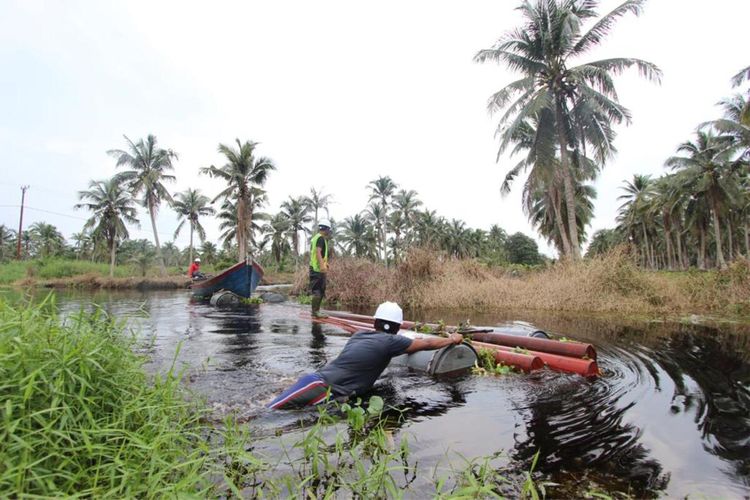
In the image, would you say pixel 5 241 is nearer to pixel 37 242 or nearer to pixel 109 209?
pixel 37 242

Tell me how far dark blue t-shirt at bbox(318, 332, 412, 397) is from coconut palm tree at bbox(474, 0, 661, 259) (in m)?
17.8

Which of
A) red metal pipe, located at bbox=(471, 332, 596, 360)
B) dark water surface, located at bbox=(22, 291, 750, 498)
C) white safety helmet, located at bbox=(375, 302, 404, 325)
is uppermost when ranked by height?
white safety helmet, located at bbox=(375, 302, 404, 325)

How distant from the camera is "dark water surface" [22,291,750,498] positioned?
10.1 ft

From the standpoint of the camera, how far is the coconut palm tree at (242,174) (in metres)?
34.0

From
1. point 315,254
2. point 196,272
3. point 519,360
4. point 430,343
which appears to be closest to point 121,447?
point 430,343

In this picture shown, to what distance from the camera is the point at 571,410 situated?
4336 millimetres

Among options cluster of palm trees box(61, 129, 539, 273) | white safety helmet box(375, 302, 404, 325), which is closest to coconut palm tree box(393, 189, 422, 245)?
cluster of palm trees box(61, 129, 539, 273)

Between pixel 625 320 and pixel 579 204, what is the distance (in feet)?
81.0

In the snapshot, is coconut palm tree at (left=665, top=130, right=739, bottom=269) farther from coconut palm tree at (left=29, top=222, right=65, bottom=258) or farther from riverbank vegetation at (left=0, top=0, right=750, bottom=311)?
coconut palm tree at (left=29, top=222, right=65, bottom=258)

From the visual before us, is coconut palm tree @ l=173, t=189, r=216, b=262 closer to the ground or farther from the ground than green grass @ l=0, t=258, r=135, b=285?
farther from the ground

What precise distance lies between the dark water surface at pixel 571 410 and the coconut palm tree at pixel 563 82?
1485 cm

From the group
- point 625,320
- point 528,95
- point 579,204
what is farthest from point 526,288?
point 579,204

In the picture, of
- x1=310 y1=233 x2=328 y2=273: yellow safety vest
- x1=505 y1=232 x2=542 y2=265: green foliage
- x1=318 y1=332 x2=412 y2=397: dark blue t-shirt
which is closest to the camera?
x1=318 y1=332 x2=412 y2=397: dark blue t-shirt

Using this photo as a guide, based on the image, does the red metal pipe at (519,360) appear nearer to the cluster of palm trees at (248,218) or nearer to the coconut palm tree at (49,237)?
the cluster of palm trees at (248,218)
